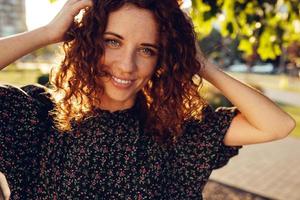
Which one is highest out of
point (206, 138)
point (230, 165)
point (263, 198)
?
point (206, 138)

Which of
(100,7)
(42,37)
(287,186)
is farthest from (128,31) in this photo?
(287,186)

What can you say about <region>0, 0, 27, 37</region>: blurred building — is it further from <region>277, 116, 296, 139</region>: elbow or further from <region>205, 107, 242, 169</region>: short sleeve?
<region>277, 116, 296, 139</region>: elbow

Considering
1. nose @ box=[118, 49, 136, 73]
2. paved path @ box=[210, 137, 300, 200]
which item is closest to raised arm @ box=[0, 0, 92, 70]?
nose @ box=[118, 49, 136, 73]

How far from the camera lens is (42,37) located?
207 cm

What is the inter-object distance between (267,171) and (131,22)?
6.47m

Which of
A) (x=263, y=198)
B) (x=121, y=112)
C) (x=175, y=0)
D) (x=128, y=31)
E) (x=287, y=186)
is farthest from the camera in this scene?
(x=287, y=186)

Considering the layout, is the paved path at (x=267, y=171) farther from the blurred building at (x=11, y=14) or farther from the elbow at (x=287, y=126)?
the blurred building at (x=11, y=14)

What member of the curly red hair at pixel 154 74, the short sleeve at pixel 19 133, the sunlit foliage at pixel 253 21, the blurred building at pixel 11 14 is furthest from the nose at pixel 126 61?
the blurred building at pixel 11 14

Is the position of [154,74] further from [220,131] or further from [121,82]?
[220,131]

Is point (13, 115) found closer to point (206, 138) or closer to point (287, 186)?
point (206, 138)

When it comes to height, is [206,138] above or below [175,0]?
below

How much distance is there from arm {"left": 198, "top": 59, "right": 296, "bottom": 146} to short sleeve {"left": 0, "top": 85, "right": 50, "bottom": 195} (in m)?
1.00

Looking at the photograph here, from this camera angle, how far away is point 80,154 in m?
2.09

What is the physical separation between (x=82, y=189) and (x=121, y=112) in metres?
0.46
